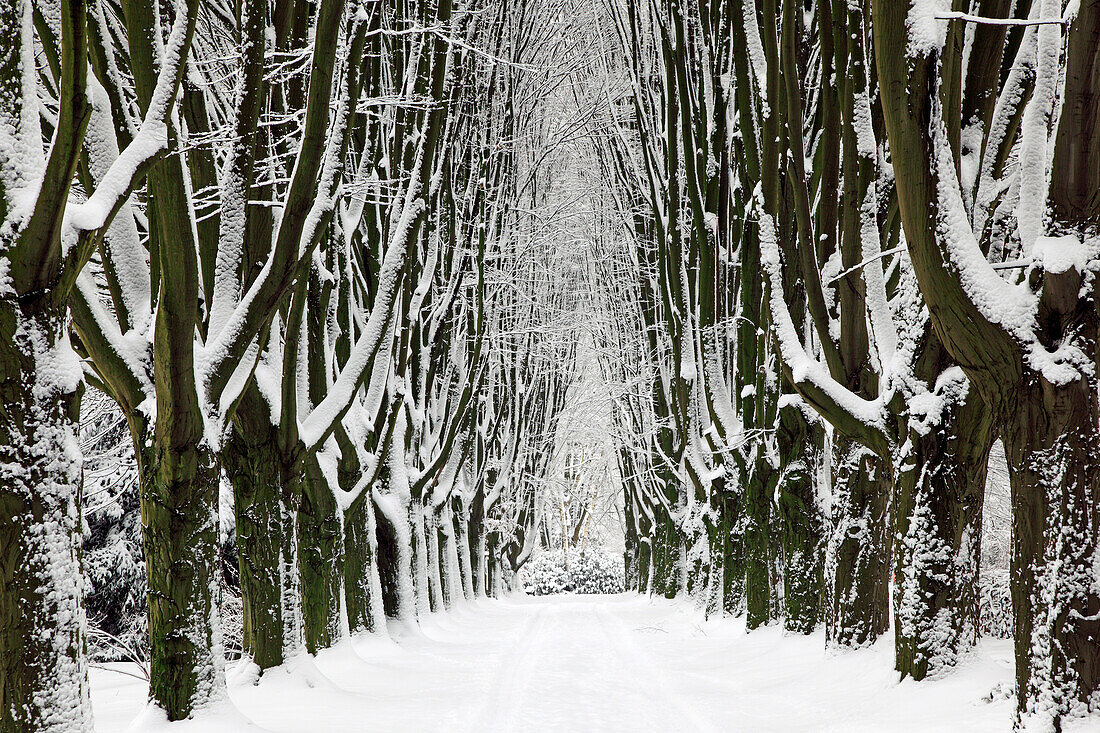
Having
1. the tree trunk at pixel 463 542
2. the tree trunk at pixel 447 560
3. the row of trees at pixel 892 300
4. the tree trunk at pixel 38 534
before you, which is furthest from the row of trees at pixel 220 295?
the tree trunk at pixel 463 542

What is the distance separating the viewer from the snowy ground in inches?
214

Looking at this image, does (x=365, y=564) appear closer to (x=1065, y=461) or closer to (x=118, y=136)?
(x=118, y=136)

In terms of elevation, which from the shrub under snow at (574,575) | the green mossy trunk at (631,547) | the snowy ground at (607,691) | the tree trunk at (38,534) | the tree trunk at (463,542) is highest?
the tree trunk at (38,534)

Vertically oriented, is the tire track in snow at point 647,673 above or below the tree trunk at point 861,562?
below

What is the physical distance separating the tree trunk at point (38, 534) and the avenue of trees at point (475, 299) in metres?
0.01

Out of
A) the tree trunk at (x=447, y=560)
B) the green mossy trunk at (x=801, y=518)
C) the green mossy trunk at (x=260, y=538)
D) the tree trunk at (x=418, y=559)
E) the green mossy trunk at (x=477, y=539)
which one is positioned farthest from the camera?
the green mossy trunk at (x=477, y=539)

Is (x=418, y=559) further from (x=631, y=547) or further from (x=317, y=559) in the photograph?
(x=631, y=547)

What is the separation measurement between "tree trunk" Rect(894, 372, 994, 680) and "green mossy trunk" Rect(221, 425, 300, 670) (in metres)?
4.89

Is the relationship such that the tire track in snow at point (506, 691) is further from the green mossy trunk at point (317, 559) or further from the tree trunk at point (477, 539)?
the tree trunk at point (477, 539)

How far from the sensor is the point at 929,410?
5902 mm

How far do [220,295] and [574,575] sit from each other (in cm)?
3566

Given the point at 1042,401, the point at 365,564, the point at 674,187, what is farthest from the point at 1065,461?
the point at 674,187

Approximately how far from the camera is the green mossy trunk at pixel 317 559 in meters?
8.83

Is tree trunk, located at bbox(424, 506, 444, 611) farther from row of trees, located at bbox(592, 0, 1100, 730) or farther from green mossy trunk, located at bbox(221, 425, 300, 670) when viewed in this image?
green mossy trunk, located at bbox(221, 425, 300, 670)
